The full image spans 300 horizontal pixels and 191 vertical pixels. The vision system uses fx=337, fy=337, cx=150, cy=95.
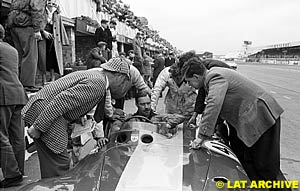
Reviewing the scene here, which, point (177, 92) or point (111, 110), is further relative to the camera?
point (177, 92)

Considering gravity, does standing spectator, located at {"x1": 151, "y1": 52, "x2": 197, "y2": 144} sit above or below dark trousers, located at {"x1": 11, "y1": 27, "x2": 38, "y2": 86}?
below

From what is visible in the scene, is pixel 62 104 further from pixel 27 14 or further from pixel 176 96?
pixel 27 14

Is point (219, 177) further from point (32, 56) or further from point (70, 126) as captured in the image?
point (32, 56)

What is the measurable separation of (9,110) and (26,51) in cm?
205

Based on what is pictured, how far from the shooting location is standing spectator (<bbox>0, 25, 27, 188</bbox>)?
3.99 m

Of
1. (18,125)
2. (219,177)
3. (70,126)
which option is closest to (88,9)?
(18,125)

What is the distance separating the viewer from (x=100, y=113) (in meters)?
3.65

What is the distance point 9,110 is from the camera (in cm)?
409

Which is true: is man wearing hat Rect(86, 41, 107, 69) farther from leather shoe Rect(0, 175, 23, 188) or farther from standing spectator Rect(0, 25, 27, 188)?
leather shoe Rect(0, 175, 23, 188)

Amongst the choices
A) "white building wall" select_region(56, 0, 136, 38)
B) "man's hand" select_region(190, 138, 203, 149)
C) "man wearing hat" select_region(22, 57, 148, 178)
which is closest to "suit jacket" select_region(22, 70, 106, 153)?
"man wearing hat" select_region(22, 57, 148, 178)

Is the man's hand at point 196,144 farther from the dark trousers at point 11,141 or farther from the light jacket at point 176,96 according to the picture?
the dark trousers at point 11,141

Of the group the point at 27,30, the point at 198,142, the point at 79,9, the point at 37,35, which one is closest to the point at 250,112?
the point at 198,142

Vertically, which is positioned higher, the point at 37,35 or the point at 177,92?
the point at 37,35

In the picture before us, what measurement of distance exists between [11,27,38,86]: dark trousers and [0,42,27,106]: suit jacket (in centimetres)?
171
